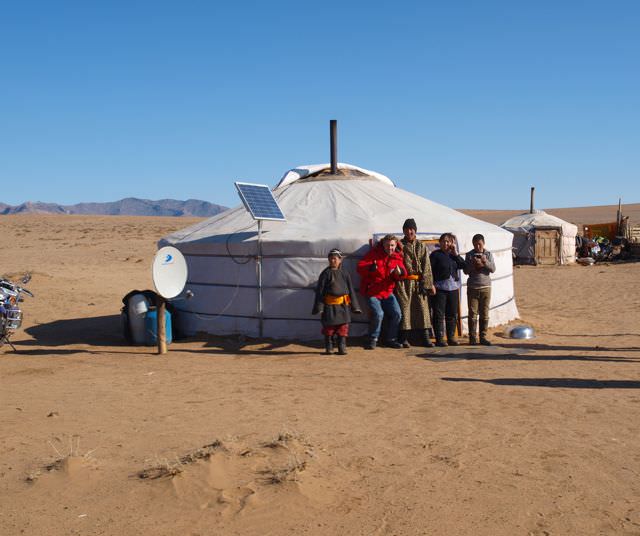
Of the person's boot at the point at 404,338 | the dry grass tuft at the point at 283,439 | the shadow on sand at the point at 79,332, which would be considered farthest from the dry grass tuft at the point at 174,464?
the shadow on sand at the point at 79,332

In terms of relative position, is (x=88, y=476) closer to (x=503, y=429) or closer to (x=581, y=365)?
(x=503, y=429)

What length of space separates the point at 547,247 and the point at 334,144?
14.6 meters

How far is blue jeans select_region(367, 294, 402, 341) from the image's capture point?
841 centimetres

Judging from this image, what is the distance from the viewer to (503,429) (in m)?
5.13

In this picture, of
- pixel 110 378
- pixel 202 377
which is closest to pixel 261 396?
pixel 202 377

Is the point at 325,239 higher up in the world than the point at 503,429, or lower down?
higher up

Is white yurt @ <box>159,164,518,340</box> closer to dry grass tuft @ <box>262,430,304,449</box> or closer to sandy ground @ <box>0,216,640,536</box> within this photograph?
sandy ground @ <box>0,216,640,536</box>

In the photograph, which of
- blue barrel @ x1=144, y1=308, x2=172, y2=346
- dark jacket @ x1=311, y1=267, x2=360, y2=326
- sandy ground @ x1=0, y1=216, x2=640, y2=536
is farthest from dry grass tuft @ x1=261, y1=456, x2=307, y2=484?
blue barrel @ x1=144, y1=308, x2=172, y2=346

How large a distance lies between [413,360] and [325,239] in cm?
203

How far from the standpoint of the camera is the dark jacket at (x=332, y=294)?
8.20 meters

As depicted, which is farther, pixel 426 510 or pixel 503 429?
pixel 503 429

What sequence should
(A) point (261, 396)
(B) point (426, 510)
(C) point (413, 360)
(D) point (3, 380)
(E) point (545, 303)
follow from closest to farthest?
(B) point (426, 510)
(A) point (261, 396)
(D) point (3, 380)
(C) point (413, 360)
(E) point (545, 303)

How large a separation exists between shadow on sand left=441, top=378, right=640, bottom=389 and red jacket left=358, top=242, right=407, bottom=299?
190 cm

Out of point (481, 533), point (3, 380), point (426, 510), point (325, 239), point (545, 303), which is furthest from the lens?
point (545, 303)
